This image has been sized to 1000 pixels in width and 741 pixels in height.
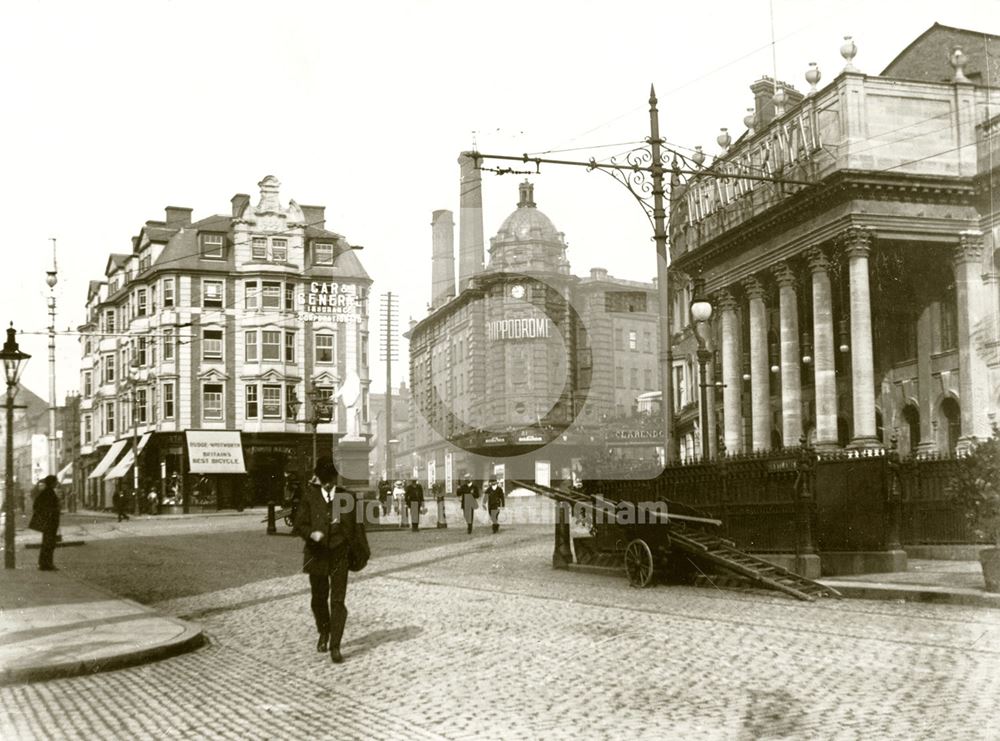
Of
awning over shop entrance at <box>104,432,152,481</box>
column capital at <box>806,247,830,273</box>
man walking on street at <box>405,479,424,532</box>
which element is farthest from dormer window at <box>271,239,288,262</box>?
column capital at <box>806,247,830,273</box>

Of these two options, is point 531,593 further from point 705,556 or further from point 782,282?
point 782,282

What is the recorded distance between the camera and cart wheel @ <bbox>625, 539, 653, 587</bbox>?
15203 mm

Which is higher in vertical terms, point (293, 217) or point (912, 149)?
point (293, 217)

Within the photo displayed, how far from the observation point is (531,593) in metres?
14.8

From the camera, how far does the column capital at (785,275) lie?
33.9 m

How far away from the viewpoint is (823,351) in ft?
106

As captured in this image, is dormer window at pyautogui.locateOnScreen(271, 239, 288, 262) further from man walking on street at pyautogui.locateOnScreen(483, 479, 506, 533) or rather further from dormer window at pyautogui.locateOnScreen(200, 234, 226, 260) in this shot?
man walking on street at pyautogui.locateOnScreen(483, 479, 506, 533)

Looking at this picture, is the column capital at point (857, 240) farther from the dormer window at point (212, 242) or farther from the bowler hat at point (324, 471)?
the dormer window at point (212, 242)

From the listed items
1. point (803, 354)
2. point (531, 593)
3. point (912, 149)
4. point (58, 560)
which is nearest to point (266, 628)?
point (531, 593)

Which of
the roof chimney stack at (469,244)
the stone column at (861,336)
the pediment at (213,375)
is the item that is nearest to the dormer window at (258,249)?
the pediment at (213,375)

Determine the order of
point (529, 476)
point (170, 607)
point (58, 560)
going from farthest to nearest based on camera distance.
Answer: point (529, 476), point (58, 560), point (170, 607)

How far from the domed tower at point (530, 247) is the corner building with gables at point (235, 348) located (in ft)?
87.5

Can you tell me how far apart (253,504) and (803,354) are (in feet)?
104

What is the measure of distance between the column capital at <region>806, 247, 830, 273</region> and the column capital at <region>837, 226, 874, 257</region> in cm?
150
